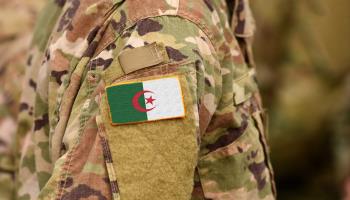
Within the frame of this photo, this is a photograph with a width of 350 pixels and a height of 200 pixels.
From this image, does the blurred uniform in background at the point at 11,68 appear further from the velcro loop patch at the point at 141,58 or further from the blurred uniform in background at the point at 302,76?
the blurred uniform in background at the point at 302,76

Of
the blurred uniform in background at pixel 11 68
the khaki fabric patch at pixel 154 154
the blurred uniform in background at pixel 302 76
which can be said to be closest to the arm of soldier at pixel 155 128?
the khaki fabric patch at pixel 154 154

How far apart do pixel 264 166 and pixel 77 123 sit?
37 cm

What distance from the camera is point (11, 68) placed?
1444mm

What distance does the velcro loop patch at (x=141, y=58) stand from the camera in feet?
2.85

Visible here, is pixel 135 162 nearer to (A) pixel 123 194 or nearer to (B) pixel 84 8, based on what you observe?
(A) pixel 123 194

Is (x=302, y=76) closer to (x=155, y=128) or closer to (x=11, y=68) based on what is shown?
(x=11, y=68)

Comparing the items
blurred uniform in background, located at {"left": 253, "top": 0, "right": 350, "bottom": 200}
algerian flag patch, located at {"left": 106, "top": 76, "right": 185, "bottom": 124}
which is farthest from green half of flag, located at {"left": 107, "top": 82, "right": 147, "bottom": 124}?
blurred uniform in background, located at {"left": 253, "top": 0, "right": 350, "bottom": 200}

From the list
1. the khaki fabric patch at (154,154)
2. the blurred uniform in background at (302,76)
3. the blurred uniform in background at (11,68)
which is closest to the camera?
the khaki fabric patch at (154,154)

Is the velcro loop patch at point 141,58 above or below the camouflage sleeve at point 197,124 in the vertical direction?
above

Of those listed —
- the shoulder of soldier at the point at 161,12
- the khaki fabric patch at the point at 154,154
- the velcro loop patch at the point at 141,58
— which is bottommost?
the khaki fabric patch at the point at 154,154

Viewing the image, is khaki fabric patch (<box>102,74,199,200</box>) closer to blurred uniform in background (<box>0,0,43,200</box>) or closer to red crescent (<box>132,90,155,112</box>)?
red crescent (<box>132,90,155,112</box>)

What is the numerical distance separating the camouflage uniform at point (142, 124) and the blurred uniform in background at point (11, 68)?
153 millimetres

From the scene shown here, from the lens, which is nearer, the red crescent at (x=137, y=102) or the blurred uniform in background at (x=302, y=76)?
the red crescent at (x=137, y=102)

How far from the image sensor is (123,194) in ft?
2.81
